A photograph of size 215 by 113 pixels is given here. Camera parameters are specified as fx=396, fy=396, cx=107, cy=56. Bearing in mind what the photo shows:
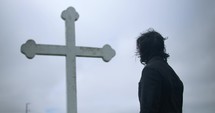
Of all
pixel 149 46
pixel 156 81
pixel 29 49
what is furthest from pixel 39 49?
pixel 156 81

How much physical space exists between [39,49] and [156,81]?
348 centimetres

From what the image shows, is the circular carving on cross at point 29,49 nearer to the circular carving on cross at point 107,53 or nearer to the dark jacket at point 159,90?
the circular carving on cross at point 107,53

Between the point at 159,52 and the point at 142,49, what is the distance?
0.13 meters

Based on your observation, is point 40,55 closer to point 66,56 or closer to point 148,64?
point 66,56

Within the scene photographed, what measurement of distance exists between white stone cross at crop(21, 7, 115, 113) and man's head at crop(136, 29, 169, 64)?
114 inches

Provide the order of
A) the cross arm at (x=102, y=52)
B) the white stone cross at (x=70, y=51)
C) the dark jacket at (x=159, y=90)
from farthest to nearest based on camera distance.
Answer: the cross arm at (x=102, y=52) < the white stone cross at (x=70, y=51) < the dark jacket at (x=159, y=90)

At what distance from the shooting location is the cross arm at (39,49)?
18.9 feet

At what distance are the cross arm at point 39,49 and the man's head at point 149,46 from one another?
10.3ft

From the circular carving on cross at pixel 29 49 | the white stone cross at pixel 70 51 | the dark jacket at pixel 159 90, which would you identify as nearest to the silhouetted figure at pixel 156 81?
the dark jacket at pixel 159 90

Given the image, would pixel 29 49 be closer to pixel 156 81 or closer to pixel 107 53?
pixel 107 53

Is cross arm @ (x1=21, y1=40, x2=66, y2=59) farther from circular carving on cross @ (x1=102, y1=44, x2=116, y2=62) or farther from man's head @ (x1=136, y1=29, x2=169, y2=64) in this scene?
man's head @ (x1=136, y1=29, x2=169, y2=64)

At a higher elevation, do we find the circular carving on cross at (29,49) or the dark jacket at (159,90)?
the circular carving on cross at (29,49)

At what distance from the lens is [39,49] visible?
5891 millimetres

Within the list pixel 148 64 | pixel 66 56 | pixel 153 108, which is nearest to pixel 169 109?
pixel 153 108
